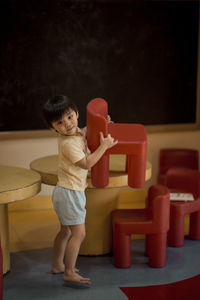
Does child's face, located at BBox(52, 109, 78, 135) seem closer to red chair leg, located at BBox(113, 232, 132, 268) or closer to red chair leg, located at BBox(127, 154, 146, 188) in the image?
red chair leg, located at BBox(127, 154, 146, 188)

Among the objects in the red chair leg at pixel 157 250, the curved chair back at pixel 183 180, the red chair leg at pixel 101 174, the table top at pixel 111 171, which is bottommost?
the red chair leg at pixel 157 250

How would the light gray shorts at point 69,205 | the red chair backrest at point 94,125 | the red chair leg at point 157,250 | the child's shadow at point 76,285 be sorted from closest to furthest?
the red chair backrest at point 94,125
the light gray shorts at point 69,205
the child's shadow at point 76,285
the red chair leg at point 157,250

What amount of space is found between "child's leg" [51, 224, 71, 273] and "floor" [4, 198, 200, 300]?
6 centimetres

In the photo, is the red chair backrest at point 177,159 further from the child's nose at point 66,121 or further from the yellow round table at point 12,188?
the child's nose at point 66,121

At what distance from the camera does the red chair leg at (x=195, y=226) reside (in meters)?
3.61

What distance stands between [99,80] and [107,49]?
297 millimetres

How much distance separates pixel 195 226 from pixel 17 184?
160 centimetres

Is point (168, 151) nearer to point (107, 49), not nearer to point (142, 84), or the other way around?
point (142, 84)

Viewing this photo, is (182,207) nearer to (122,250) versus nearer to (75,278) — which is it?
(122,250)

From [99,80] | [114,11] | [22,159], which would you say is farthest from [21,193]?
[114,11]

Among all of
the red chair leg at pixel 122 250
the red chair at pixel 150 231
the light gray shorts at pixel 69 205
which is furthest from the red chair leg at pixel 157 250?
the light gray shorts at pixel 69 205

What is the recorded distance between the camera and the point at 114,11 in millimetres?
4121

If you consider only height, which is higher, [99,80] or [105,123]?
[99,80]

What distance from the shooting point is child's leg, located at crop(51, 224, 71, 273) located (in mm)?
2988
